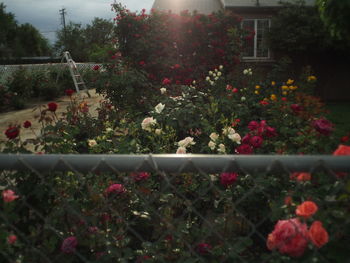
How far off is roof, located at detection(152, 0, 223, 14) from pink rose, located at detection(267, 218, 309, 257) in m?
16.3

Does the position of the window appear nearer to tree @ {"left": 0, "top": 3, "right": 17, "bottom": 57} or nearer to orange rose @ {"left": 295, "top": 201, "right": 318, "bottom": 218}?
orange rose @ {"left": 295, "top": 201, "right": 318, "bottom": 218}

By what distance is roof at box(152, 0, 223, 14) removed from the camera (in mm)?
17016

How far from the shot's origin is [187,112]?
355 cm

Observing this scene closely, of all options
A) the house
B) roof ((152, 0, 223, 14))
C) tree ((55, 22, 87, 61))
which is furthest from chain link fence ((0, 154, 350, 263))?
tree ((55, 22, 87, 61))

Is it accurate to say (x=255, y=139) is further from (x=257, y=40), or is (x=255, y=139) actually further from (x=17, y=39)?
(x=17, y=39)

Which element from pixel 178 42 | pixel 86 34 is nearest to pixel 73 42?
pixel 86 34

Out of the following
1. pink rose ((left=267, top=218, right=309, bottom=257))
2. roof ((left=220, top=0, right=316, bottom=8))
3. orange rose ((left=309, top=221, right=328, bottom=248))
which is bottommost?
pink rose ((left=267, top=218, right=309, bottom=257))

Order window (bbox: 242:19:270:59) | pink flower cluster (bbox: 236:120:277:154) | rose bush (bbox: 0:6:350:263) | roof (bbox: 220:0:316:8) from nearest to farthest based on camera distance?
rose bush (bbox: 0:6:350:263)
pink flower cluster (bbox: 236:120:277:154)
roof (bbox: 220:0:316:8)
window (bbox: 242:19:270:59)

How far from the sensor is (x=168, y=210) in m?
2.18

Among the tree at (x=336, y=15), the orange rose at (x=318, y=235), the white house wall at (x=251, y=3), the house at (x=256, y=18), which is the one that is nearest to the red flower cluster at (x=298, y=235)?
the orange rose at (x=318, y=235)

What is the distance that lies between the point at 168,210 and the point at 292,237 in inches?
46.6

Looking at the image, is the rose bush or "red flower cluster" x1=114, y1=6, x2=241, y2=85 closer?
the rose bush

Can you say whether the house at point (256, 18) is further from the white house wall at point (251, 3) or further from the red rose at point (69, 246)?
the red rose at point (69, 246)

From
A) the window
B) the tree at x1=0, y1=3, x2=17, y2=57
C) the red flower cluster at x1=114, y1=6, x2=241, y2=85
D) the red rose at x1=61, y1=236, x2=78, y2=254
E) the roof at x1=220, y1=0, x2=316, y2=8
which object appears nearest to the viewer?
the red rose at x1=61, y1=236, x2=78, y2=254
